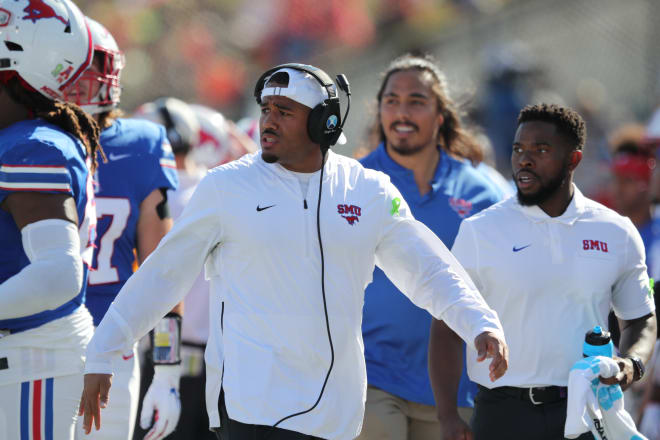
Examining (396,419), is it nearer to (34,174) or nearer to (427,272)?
(427,272)

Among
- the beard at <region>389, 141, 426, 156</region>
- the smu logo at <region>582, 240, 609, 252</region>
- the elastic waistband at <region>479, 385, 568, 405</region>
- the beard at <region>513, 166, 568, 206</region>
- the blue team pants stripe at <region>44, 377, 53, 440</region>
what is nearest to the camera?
the blue team pants stripe at <region>44, 377, 53, 440</region>

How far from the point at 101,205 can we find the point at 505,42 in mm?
10780

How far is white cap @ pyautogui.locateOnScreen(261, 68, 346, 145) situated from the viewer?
363 cm

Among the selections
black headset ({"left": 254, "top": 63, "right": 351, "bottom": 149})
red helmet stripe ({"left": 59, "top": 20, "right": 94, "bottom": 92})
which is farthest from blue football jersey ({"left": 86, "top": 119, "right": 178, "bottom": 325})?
black headset ({"left": 254, "top": 63, "right": 351, "bottom": 149})

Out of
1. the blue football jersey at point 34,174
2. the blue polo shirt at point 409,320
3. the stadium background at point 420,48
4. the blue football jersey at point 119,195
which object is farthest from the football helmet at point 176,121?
the stadium background at point 420,48

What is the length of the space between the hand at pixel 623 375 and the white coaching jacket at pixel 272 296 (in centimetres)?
57

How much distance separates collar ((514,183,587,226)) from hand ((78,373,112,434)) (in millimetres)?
1879

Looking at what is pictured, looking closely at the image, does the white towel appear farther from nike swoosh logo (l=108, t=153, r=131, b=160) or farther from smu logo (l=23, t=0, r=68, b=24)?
smu logo (l=23, t=0, r=68, b=24)

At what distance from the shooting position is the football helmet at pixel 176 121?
6.65 metres

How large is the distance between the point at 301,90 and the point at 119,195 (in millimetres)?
1300

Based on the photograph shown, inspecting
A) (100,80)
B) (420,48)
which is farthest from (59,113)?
(420,48)

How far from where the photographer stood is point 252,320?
3424 mm

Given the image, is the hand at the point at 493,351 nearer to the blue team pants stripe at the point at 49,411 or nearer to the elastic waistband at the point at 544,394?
the elastic waistband at the point at 544,394

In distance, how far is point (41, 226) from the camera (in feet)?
10.8
